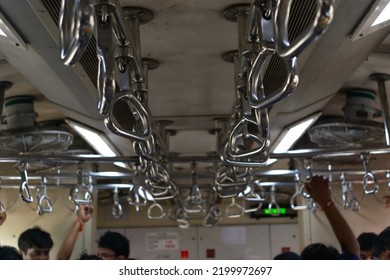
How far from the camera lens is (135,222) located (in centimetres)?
488

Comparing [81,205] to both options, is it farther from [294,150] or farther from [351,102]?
[351,102]

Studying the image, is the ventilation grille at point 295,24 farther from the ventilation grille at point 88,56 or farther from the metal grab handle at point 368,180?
the metal grab handle at point 368,180

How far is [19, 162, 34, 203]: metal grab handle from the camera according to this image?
2.29 m

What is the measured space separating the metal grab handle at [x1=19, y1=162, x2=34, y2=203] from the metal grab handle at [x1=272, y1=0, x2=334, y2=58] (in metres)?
1.88

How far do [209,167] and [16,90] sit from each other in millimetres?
2234

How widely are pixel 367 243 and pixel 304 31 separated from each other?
1804mm

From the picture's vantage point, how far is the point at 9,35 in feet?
4.43

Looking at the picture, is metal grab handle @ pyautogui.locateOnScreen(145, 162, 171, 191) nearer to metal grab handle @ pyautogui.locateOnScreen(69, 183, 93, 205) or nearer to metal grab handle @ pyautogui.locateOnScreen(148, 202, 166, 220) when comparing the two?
metal grab handle @ pyautogui.locateOnScreen(69, 183, 93, 205)

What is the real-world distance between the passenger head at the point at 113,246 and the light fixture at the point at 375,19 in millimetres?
1510

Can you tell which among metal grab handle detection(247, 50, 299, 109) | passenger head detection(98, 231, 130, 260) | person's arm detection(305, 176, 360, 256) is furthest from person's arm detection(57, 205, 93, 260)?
metal grab handle detection(247, 50, 299, 109)

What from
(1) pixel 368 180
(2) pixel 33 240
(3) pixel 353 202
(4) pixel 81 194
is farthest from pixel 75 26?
(3) pixel 353 202

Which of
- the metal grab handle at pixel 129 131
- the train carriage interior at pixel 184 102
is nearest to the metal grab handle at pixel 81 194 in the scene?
the train carriage interior at pixel 184 102

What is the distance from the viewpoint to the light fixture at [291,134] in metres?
2.44

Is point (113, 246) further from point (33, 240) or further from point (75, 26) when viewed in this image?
point (75, 26)
